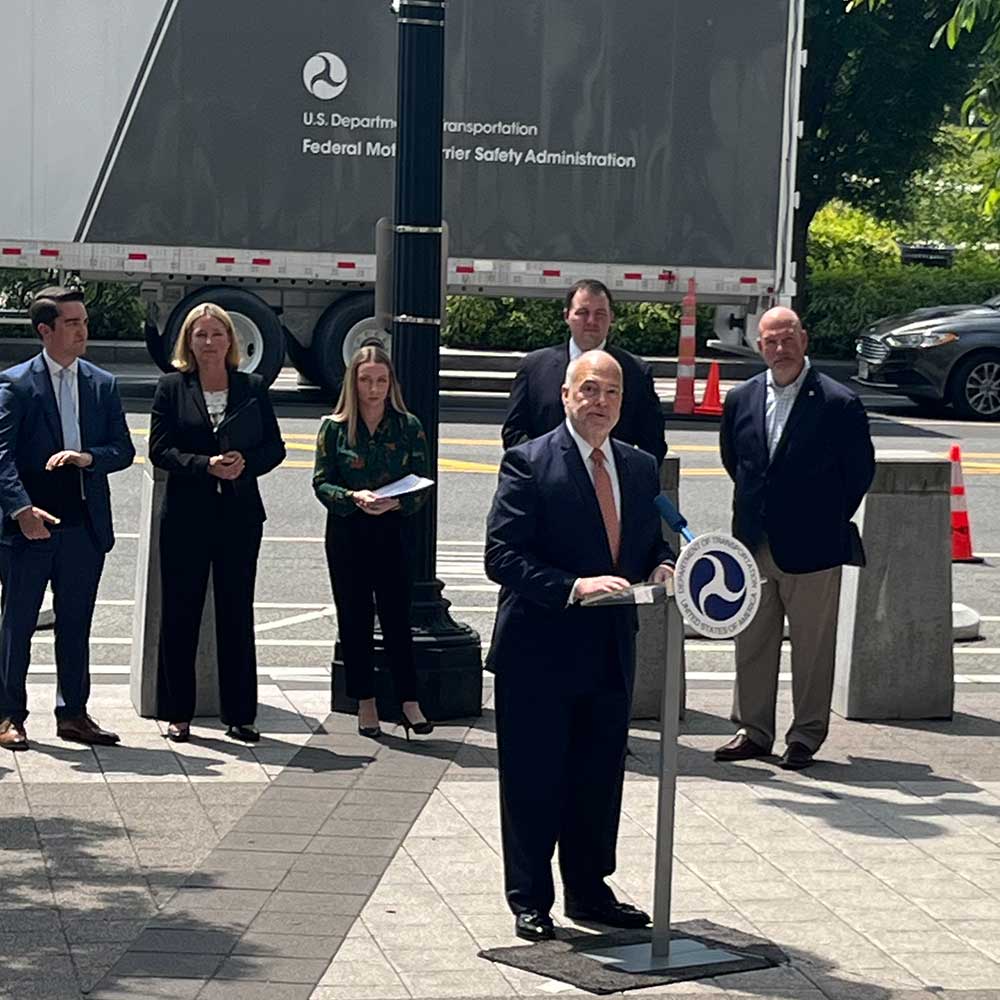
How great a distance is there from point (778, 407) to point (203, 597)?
8.20 feet

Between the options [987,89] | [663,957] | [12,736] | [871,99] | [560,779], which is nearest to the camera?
[663,957]

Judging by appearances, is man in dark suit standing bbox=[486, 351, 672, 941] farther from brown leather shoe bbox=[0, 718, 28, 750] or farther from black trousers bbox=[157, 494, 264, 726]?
brown leather shoe bbox=[0, 718, 28, 750]

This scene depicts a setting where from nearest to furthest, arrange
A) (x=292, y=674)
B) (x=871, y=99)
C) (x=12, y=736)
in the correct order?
(x=12, y=736), (x=292, y=674), (x=871, y=99)

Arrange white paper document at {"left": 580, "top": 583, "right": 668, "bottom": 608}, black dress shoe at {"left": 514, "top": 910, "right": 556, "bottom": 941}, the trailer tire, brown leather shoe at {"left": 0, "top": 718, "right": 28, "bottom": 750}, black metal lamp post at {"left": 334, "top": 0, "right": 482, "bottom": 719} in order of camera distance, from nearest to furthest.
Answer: white paper document at {"left": 580, "top": 583, "right": 668, "bottom": 608}
black dress shoe at {"left": 514, "top": 910, "right": 556, "bottom": 941}
brown leather shoe at {"left": 0, "top": 718, "right": 28, "bottom": 750}
black metal lamp post at {"left": 334, "top": 0, "right": 482, "bottom": 719}
the trailer tire

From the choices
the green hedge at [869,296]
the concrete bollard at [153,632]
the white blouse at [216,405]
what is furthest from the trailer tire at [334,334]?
the white blouse at [216,405]

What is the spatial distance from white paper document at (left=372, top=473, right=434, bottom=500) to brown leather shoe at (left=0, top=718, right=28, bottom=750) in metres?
1.71

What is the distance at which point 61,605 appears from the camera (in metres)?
9.16

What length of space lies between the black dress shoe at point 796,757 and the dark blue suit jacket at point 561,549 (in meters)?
2.44

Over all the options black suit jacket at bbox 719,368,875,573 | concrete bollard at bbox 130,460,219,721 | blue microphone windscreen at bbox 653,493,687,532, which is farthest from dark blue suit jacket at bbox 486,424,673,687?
concrete bollard at bbox 130,460,219,721

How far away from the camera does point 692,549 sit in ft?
20.5

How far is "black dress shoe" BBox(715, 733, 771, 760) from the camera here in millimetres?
9133

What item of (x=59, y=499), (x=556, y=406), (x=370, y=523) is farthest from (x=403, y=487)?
(x=59, y=499)

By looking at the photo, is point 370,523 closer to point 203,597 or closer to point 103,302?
point 203,597

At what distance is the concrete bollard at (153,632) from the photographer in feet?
31.5
